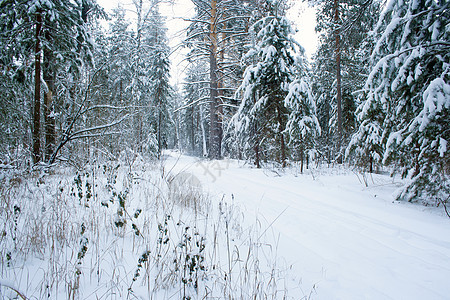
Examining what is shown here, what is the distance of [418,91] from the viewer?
3.55m

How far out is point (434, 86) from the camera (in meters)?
3.10

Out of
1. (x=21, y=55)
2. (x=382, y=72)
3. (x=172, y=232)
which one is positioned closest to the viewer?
(x=172, y=232)

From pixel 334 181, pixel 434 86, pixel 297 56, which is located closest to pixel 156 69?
pixel 297 56

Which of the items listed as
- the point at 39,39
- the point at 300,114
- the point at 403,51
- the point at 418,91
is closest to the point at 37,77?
the point at 39,39

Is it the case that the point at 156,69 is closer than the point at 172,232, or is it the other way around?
the point at 172,232

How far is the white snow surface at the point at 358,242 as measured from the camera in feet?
5.18

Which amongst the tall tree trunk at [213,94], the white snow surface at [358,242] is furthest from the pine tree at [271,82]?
the white snow surface at [358,242]

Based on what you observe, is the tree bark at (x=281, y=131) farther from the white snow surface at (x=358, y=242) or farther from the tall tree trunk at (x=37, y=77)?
the tall tree trunk at (x=37, y=77)

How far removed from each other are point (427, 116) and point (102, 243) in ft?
15.2

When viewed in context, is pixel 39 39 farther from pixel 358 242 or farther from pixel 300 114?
pixel 358 242

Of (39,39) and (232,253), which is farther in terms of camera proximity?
(39,39)

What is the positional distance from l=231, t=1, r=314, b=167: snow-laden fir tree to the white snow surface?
4.47 meters

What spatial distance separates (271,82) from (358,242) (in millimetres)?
6891

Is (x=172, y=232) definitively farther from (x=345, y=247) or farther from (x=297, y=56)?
(x=297, y=56)
